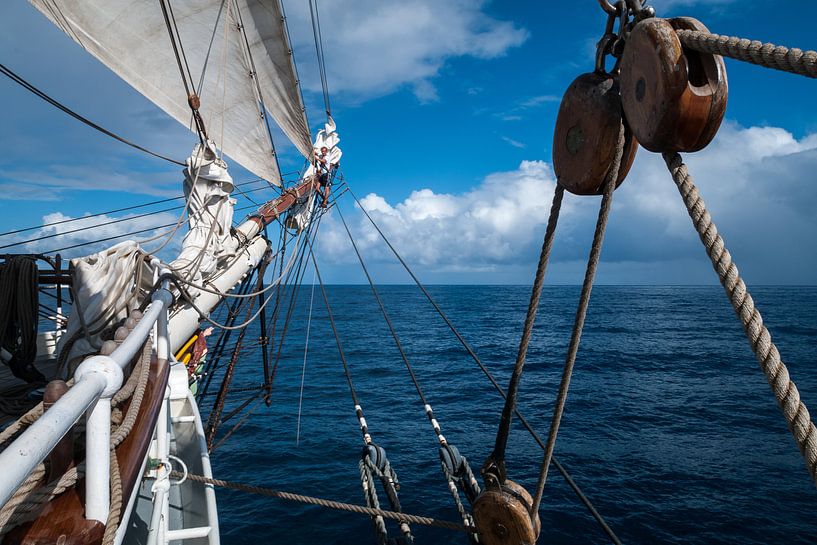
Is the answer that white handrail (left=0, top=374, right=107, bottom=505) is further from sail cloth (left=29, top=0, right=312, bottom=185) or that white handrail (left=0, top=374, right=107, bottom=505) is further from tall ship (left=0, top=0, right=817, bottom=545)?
sail cloth (left=29, top=0, right=312, bottom=185)

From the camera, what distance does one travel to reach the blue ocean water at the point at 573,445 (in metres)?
9.55

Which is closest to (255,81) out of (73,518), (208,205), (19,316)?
(208,205)

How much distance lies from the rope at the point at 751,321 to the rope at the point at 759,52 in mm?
325

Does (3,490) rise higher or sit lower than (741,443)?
higher

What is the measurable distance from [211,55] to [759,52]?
12.7 m

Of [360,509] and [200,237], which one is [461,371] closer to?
[200,237]

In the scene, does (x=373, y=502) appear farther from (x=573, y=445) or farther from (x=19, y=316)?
(x=573, y=445)

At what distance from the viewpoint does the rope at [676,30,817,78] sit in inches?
44.9

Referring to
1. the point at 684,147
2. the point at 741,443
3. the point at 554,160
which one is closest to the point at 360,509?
the point at 554,160

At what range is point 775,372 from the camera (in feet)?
4.12

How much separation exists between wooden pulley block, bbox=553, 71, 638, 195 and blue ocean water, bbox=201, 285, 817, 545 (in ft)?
29.7

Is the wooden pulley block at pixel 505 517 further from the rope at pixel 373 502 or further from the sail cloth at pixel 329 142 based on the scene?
the sail cloth at pixel 329 142

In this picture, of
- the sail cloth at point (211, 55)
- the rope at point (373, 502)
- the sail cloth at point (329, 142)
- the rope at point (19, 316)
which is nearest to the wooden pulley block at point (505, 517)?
the rope at point (373, 502)

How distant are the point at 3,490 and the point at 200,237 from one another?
273 inches
